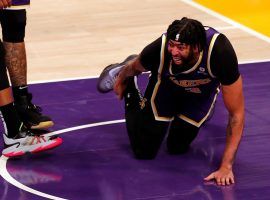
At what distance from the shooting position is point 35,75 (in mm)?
8156

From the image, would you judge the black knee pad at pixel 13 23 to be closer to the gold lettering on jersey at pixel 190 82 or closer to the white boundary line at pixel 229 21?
the gold lettering on jersey at pixel 190 82

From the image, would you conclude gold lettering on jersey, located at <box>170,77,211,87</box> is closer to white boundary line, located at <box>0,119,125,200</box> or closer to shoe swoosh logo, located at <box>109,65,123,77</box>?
shoe swoosh logo, located at <box>109,65,123,77</box>

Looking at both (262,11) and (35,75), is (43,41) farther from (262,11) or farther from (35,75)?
(262,11)

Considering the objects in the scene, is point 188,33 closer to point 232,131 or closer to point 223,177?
point 232,131

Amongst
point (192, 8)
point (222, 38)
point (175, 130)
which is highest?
point (222, 38)

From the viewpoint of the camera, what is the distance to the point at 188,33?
527 cm

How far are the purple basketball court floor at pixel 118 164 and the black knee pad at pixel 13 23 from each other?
84 cm

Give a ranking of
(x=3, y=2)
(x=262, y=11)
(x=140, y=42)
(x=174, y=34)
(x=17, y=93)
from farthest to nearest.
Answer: (x=262, y=11) < (x=140, y=42) < (x=17, y=93) < (x=3, y=2) < (x=174, y=34)

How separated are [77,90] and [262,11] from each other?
3.99 meters

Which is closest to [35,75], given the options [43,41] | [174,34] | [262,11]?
[43,41]

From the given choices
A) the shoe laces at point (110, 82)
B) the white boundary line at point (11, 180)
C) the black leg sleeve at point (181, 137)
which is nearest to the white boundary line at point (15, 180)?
the white boundary line at point (11, 180)

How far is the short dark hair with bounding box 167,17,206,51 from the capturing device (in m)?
5.27

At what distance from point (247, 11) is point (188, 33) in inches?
221

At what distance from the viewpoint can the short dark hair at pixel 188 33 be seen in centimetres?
527
